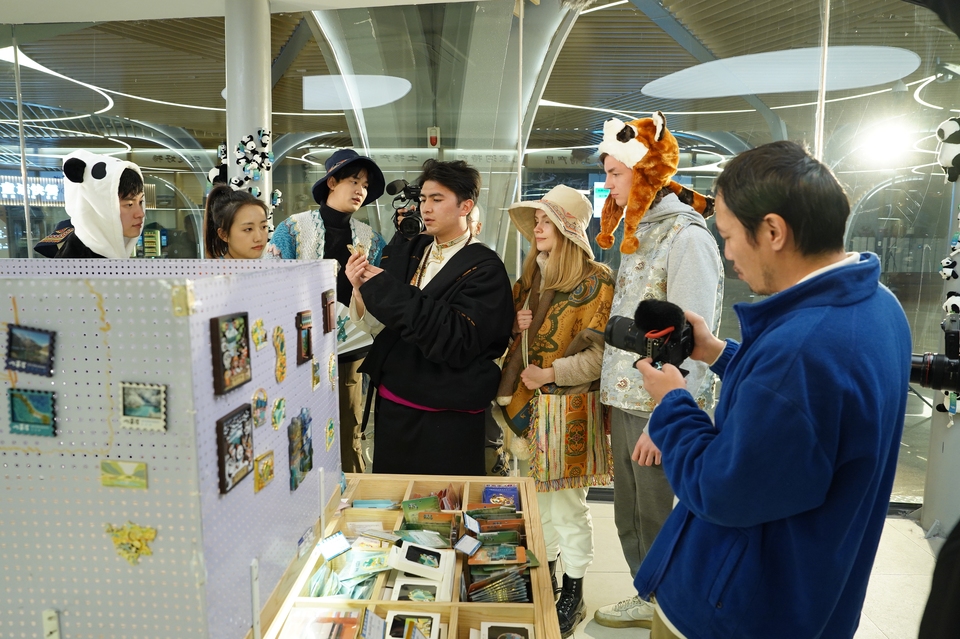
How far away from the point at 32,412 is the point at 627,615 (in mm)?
2198

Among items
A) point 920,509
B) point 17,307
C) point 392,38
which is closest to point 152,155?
point 392,38

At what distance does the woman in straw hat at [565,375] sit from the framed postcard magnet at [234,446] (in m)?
1.38

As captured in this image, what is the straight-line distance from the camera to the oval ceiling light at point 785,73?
3346 millimetres

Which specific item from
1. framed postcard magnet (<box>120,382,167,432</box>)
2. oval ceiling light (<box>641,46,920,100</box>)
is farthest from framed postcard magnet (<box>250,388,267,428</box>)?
oval ceiling light (<box>641,46,920,100</box>)

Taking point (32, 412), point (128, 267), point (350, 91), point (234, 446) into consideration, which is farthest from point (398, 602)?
point (350, 91)

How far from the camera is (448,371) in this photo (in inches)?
85.6

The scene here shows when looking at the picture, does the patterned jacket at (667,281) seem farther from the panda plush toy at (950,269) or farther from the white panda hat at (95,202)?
the white panda hat at (95,202)

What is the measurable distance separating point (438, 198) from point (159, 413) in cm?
146

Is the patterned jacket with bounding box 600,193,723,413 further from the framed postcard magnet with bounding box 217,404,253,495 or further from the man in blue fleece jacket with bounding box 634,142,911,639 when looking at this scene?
the framed postcard magnet with bounding box 217,404,253,495

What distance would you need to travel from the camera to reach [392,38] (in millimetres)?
4082

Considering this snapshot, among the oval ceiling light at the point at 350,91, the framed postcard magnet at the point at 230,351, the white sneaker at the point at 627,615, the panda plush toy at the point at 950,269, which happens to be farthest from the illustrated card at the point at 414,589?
the oval ceiling light at the point at 350,91

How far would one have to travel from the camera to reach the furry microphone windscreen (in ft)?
4.46

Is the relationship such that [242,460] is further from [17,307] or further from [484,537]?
[484,537]

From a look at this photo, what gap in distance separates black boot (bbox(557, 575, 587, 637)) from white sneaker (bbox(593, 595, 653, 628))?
0.26 ft
